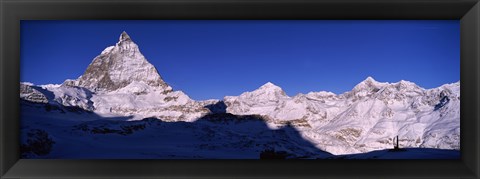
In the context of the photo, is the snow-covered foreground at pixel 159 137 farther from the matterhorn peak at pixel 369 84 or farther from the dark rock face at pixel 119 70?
the matterhorn peak at pixel 369 84

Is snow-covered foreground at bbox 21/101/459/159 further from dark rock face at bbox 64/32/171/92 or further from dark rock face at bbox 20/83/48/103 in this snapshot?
dark rock face at bbox 64/32/171/92

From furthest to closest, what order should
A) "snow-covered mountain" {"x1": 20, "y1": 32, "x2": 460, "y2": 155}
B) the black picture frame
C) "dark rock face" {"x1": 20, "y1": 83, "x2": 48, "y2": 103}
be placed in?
"snow-covered mountain" {"x1": 20, "y1": 32, "x2": 460, "y2": 155} → "dark rock face" {"x1": 20, "y1": 83, "x2": 48, "y2": 103} → the black picture frame

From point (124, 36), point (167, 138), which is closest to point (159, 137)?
point (167, 138)

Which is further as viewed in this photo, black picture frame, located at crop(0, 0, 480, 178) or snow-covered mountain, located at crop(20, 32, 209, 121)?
snow-covered mountain, located at crop(20, 32, 209, 121)

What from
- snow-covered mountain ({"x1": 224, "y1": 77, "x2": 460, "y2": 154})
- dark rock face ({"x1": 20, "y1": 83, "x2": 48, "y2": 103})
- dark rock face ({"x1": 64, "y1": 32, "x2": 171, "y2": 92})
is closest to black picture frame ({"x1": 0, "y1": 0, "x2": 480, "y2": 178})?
dark rock face ({"x1": 20, "y1": 83, "x2": 48, "y2": 103})

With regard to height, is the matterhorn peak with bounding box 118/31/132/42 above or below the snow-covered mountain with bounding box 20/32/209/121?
above
